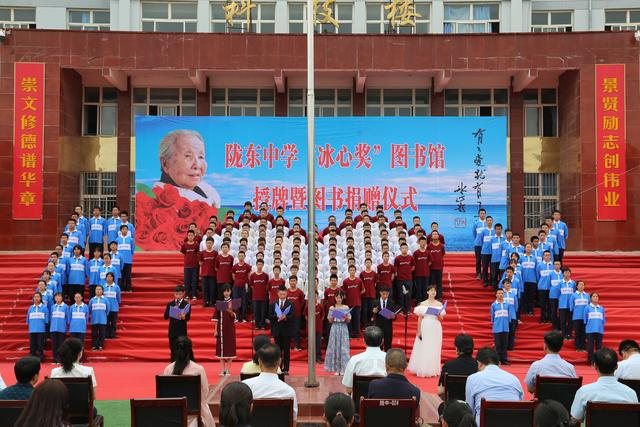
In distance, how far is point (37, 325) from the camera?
12602mm

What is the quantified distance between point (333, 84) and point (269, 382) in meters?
17.1

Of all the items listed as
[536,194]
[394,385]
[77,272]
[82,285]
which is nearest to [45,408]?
[394,385]

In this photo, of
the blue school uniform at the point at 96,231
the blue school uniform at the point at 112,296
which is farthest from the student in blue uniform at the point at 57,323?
the blue school uniform at the point at 96,231

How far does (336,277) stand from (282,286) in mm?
882

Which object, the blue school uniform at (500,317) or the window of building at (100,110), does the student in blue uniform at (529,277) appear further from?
the window of building at (100,110)

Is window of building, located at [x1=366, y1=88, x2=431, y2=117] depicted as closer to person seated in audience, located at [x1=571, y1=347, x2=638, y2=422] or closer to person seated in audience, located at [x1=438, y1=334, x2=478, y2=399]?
person seated in audience, located at [x1=438, y1=334, x2=478, y2=399]

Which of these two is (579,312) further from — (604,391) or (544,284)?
(604,391)

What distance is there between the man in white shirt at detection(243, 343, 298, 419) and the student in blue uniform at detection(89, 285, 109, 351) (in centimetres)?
799

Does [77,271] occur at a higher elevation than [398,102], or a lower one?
lower

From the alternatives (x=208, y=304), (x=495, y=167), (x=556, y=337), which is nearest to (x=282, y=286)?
(x=208, y=304)

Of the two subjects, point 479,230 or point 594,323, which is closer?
point 594,323

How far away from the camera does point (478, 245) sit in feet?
50.0

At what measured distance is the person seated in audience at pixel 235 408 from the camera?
169 inches

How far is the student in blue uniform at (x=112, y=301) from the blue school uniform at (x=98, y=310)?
10.9 inches
